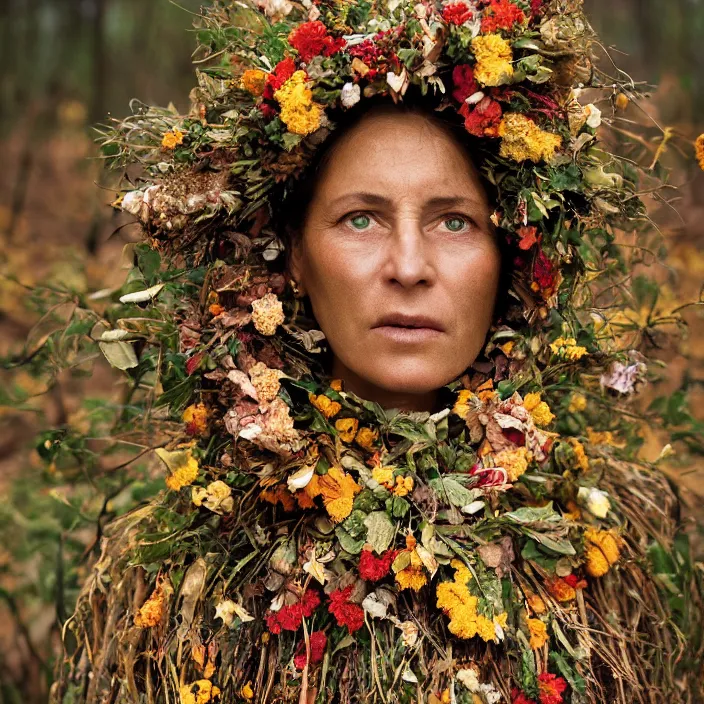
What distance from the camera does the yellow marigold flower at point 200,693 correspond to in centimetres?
166

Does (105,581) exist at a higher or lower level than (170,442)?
lower

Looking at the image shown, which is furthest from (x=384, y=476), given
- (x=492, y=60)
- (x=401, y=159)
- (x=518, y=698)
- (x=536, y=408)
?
(x=492, y=60)

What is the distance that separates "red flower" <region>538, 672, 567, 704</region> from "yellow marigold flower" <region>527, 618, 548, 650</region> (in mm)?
54

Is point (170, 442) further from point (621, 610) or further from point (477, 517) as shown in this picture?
point (621, 610)

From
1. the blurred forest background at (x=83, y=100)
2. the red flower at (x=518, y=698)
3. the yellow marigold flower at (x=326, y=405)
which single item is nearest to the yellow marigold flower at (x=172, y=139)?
the yellow marigold flower at (x=326, y=405)

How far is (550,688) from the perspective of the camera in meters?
1.63

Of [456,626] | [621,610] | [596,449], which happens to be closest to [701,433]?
[596,449]

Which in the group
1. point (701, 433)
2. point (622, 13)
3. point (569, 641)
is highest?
point (622, 13)

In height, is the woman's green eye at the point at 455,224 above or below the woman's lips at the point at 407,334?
above

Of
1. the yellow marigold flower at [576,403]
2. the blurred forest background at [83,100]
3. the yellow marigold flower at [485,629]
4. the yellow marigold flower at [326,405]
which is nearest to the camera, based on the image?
the yellow marigold flower at [485,629]

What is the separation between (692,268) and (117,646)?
10.1ft

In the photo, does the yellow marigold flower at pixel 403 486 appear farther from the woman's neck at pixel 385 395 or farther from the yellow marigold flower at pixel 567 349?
the yellow marigold flower at pixel 567 349

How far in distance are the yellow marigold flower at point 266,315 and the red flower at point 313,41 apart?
0.50 metres

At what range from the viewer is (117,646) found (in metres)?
1.87
